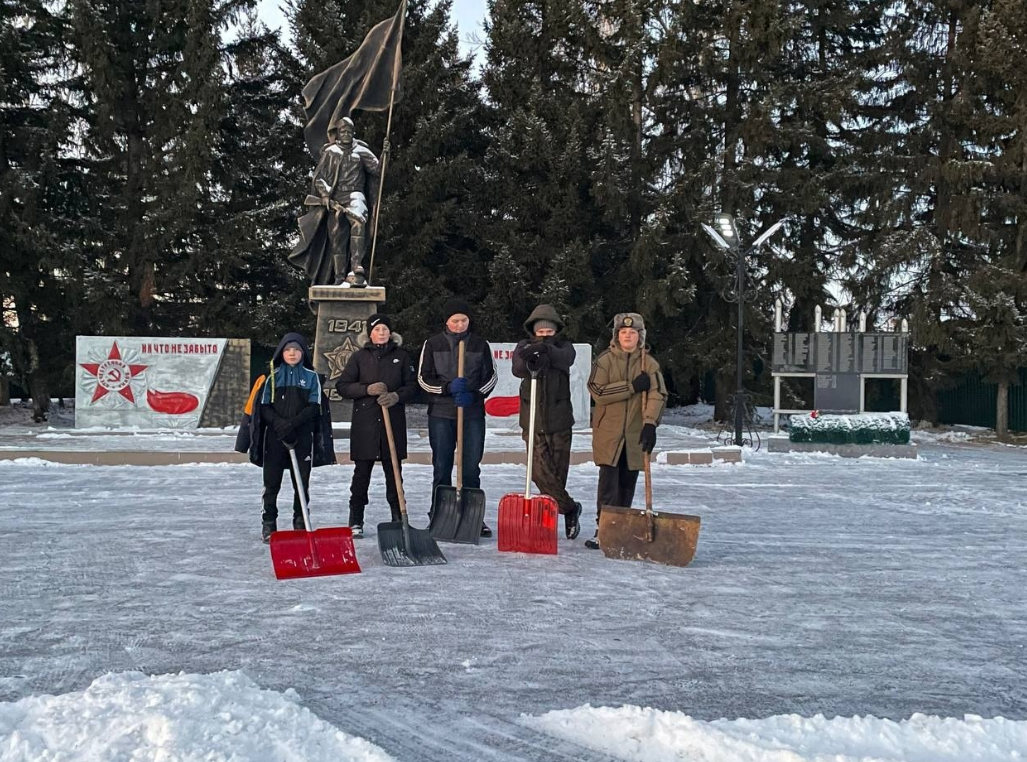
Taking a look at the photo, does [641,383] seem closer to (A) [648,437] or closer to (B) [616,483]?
(A) [648,437]

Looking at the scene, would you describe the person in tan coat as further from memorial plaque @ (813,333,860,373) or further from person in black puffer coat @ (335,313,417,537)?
memorial plaque @ (813,333,860,373)

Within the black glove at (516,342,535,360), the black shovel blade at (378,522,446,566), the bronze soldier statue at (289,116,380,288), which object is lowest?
the black shovel blade at (378,522,446,566)

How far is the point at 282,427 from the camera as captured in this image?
6.14m

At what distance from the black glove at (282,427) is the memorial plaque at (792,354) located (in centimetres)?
1205

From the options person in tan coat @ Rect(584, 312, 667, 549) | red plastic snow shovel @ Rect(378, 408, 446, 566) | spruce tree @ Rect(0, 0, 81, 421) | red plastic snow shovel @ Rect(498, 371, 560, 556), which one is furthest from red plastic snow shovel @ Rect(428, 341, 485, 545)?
spruce tree @ Rect(0, 0, 81, 421)

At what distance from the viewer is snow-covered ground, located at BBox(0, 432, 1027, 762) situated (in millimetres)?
2873

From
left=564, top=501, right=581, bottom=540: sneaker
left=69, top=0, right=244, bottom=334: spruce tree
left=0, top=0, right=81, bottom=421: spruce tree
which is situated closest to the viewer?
left=564, top=501, right=581, bottom=540: sneaker

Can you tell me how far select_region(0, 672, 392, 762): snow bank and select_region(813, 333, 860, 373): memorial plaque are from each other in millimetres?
14241

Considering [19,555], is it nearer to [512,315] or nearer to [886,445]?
[886,445]

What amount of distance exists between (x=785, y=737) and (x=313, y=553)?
10.9ft

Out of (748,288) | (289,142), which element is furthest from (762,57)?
(289,142)

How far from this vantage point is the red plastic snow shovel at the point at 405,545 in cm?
568

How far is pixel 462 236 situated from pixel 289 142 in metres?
5.34

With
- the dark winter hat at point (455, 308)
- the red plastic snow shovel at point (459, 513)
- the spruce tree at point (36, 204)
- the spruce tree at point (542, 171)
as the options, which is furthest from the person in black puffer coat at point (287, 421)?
the spruce tree at point (36, 204)
